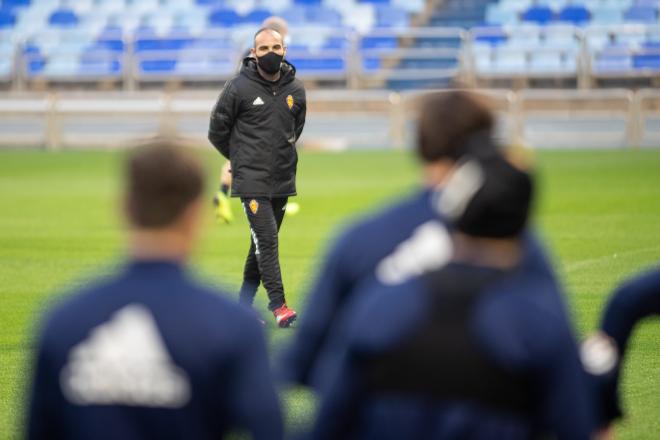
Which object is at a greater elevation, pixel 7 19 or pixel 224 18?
pixel 7 19

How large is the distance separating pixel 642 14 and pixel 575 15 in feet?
5.38

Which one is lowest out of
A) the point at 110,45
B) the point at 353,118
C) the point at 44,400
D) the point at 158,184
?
the point at 353,118

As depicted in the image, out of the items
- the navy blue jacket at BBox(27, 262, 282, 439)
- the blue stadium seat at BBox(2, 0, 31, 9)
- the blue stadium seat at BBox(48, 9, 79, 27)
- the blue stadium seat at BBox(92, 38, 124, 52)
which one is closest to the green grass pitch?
the navy blue jacket at BBox(27, 262, 282, 439)

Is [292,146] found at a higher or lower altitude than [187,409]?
lower

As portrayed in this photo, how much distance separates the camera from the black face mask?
9.65m

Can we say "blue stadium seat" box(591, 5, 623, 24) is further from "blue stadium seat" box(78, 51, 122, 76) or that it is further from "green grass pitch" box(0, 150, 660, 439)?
"blue stadium seat" box(78, 51, 122, 76)

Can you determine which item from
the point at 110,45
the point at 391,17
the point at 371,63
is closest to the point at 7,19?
the point at 110,45

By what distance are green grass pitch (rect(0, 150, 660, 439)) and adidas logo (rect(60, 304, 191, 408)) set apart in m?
0.34

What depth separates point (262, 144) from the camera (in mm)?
9805

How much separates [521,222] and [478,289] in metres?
0.20

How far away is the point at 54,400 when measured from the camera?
3203 mm

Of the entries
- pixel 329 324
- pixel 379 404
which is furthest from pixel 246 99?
pixel 379 404

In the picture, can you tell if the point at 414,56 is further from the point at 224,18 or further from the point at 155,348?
the point at 155,348

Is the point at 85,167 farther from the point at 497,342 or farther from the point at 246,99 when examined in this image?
the point at 497,342
